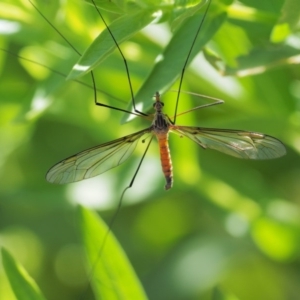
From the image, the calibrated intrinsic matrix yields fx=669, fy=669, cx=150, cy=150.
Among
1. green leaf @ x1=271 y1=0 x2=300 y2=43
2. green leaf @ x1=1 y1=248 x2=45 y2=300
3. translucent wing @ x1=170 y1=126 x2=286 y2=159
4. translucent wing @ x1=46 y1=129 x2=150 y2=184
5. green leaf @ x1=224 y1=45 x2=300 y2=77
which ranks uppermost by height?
green leaf @ x1=271 y1=0 x2=300 y2=43

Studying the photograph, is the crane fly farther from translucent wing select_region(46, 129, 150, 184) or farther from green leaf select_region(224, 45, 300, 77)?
green leaf select_region(224, 45, 300, 77)

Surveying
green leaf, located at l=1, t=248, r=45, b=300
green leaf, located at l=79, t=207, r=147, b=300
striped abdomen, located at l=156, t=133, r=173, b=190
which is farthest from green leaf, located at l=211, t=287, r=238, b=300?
striped abdomen, located at l=156, t=133, r=173, b=190

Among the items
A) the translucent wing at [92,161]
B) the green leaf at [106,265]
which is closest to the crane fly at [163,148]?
the translucent wing at [92,161]

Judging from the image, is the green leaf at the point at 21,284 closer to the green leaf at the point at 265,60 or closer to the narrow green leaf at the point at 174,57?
the narrow green leaf at the point at 174,57

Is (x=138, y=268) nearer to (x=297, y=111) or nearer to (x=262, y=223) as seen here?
(x=262, y=223)

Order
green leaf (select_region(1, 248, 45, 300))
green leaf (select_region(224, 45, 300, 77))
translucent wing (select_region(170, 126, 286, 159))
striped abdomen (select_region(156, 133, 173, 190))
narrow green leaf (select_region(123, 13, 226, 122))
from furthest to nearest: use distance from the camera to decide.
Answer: striped abdomen (select_region(156, 133, 173, 190)) < translucent wing (select_region(170, 126, 286, 159)) < green leaf (select_region(224, 45, 300, 77)) < narrow green leaf (select_region(123, 13, 226, 122)) < green leaf (select_region(1, 248, 45, 300))
